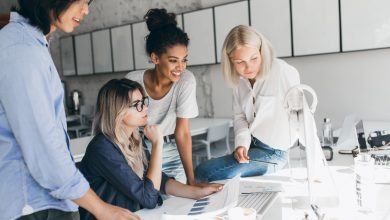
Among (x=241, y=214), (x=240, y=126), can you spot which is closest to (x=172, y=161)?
(x=240, y=126)

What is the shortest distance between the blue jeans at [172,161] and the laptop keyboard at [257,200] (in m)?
0.82

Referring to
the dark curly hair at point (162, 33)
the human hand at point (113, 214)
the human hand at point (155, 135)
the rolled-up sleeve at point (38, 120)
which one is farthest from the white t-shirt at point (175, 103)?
the rolled-up sleeve at point (38, 120)

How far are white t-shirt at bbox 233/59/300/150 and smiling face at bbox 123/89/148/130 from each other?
50 centimetres

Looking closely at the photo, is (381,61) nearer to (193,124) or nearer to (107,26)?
(193,124)

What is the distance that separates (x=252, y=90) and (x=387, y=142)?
74cm

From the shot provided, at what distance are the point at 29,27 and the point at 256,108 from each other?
4.02 feet

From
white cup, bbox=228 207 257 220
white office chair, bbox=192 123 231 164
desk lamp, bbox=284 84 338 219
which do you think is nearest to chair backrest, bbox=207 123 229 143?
white office chair, bbox=192 123 231 164

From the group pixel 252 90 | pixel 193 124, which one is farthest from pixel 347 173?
pixel 193 124

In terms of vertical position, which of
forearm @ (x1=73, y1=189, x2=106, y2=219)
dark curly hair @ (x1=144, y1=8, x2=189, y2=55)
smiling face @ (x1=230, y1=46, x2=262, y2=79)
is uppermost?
dark curly hair @ (x1=144, y1=8, x2=189, y2=55)

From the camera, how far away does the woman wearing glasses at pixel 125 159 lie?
4.55 feet

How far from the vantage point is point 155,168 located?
5.00 feet

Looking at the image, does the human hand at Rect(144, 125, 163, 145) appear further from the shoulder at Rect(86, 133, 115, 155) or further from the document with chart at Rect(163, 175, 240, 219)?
the document with chart at Rect(163, 175, 240, 219)

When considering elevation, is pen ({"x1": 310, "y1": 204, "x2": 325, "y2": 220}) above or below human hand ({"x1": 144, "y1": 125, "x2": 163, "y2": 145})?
below

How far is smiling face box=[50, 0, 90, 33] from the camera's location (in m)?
0.96
